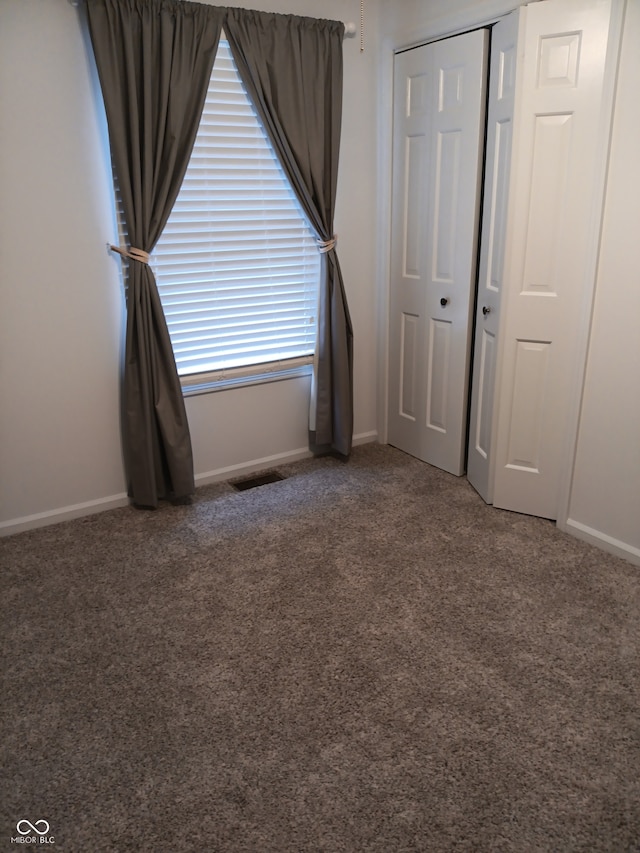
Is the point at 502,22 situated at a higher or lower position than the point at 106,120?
higher

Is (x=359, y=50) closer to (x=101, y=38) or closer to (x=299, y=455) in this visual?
(x=101, y=38)

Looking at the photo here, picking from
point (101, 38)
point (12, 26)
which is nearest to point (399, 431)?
point (101, 38)

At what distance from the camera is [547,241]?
274 cm

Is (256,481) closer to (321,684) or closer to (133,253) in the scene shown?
(133,253)

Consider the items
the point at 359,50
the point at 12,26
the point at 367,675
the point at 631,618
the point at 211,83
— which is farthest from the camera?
the point at 359,50

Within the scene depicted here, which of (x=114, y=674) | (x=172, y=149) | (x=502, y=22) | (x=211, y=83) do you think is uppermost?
(x=502, y=22)

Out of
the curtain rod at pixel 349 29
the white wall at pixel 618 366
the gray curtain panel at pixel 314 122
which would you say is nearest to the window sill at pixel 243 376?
the gray curtain panel at pixel 314 122

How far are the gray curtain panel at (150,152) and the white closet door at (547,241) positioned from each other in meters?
1.44

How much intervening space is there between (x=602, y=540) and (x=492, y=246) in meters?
1.42

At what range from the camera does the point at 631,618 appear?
7.69 feet

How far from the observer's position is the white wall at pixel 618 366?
2.41m

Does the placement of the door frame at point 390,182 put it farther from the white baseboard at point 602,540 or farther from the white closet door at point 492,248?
the white closet door at point 492,248

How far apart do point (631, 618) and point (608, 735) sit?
614mm

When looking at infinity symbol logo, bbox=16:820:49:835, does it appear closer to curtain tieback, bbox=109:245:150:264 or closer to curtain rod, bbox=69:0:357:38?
curtain tieback, bbox=109:245:150:264
